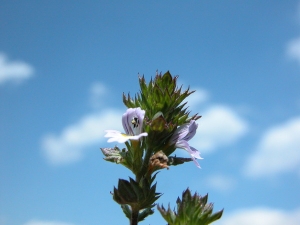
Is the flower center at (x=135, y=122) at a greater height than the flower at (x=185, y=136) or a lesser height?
greater

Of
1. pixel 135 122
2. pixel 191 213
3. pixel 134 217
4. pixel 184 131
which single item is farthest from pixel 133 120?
pixel 191 213

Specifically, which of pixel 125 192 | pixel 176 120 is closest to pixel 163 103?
pixel 176 120

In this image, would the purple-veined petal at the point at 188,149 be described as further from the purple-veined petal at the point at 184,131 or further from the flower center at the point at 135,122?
the flower center at the point at 135,122

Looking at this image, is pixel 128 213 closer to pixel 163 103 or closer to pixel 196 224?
pixel 196 224

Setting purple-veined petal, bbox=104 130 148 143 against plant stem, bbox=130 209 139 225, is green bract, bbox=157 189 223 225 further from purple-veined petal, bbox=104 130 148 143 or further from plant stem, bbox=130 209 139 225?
purple-veined petal, bbox=104 130 148 143

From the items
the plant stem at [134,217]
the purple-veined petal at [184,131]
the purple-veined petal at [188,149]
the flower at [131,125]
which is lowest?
the plant stem at [134,217]

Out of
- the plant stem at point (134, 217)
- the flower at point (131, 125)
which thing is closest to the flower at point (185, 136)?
the flower at point (131, 125)

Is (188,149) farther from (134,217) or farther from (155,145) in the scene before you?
(134,217)

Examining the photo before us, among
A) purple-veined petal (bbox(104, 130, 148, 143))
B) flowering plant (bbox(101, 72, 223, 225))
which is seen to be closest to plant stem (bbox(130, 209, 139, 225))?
flowering plant (bbox(101, 72, 223, 225))
